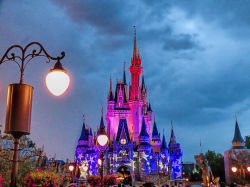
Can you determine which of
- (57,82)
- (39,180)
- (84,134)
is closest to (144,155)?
(84,134)

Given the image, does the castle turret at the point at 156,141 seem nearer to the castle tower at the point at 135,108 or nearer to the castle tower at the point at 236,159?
the castle tower at the point at 135,108

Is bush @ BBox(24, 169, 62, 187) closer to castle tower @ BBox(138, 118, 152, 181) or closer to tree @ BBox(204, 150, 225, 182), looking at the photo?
castle tower @ BBox(138, 118, 152, 181)

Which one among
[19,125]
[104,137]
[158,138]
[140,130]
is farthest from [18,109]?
[158,138]

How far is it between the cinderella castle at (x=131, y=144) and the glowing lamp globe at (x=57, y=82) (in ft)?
150

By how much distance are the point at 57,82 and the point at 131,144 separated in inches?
1991

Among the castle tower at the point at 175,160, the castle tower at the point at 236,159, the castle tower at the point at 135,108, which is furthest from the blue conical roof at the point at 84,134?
the castle tower at the point at 236,159

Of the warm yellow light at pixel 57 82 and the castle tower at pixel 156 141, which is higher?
the castle tower at pixel 156 141

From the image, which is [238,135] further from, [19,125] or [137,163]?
[19,125]

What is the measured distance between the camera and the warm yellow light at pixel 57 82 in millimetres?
5367

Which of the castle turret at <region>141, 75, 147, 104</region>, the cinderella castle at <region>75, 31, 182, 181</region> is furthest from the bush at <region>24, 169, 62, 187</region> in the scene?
the castle turret at <region>141, 75, 147, 104</region>

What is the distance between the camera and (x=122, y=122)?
58.1 m

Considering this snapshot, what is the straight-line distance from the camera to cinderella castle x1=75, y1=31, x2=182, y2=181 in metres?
54.0

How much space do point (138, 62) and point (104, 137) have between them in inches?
2247

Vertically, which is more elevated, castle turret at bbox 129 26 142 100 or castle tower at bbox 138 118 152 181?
castle turret at bbox 129 26 142 100
